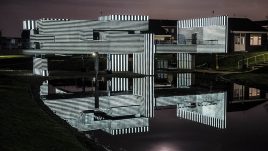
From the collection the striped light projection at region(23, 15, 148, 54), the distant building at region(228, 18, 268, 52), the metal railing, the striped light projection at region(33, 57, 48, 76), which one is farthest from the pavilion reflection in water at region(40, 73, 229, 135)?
the distant building at region(228, 18, 268, 52)

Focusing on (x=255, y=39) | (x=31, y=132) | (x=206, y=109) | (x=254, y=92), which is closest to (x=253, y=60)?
(x=255, y=39)

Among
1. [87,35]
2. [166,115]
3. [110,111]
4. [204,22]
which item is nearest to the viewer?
[110,111]

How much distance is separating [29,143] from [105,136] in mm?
8289

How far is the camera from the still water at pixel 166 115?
21.7 m

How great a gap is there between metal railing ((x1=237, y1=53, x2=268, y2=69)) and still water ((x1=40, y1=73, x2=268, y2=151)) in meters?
19.2

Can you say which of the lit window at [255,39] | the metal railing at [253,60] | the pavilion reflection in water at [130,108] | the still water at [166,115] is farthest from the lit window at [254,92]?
the lit window at [255,39]

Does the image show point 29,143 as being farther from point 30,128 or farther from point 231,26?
point 231,26

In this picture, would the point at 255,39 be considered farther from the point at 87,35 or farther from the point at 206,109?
the point at 206,109

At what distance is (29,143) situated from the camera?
14891 millimetres

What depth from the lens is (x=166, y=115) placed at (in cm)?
3005

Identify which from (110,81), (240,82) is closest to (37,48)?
(110,81)

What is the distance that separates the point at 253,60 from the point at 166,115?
138ft

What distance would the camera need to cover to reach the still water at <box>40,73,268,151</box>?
2170cm

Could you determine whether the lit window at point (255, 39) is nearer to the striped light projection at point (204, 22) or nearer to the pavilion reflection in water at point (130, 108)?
the striped light projection at point (204, 22)
